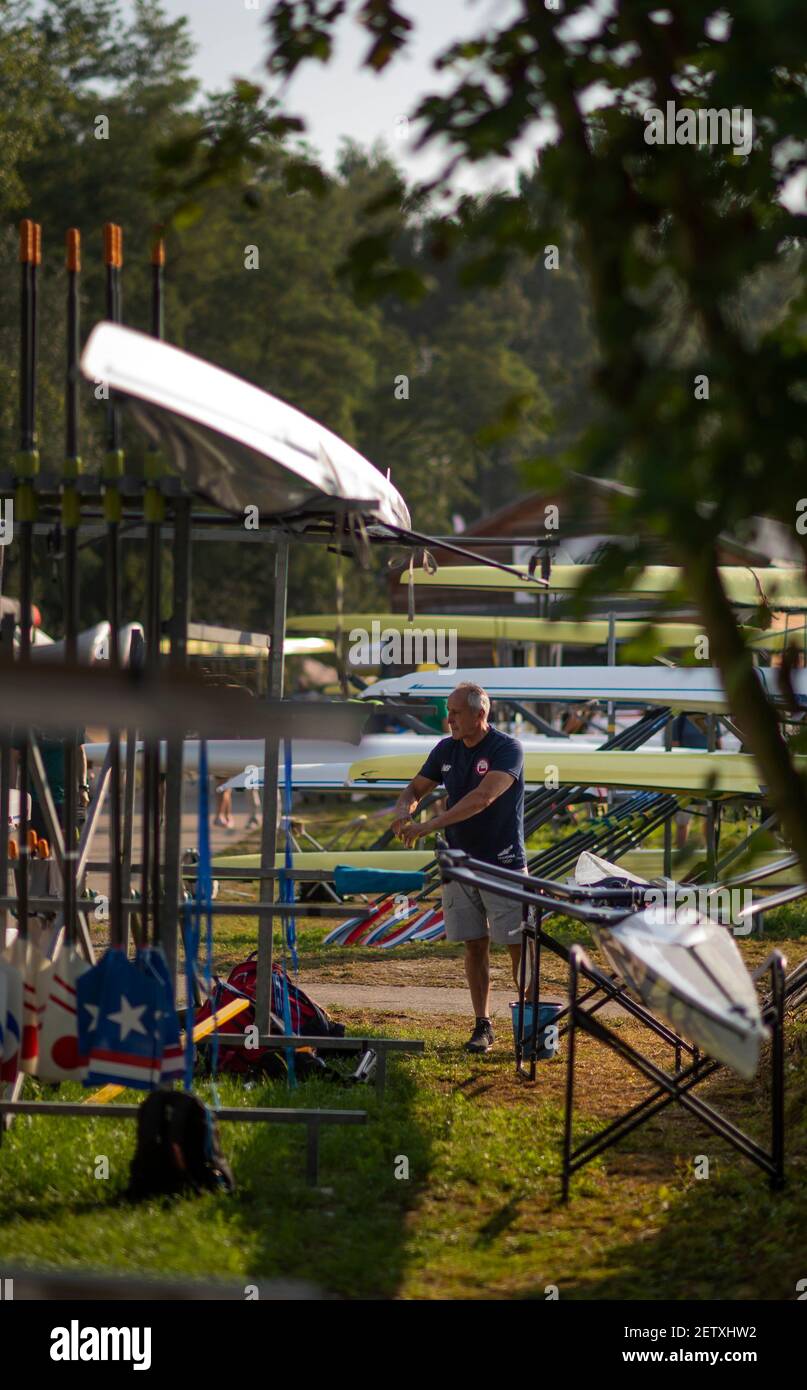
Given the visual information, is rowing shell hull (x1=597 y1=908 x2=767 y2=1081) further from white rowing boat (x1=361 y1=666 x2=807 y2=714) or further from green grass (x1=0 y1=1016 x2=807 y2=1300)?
white rowing boat (x1=361 y1=666 x2=807 y2=714)

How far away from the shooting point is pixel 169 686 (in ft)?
11.8

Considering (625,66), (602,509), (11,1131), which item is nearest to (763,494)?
(602,509)

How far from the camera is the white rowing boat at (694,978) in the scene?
15.0ft

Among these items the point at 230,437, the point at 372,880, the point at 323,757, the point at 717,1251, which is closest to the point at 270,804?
the point at 372,880

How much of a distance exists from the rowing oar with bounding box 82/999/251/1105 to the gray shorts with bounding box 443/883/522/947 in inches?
51.0

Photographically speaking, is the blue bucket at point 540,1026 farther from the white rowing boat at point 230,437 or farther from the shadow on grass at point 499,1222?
the white rowing boat at point 230,437

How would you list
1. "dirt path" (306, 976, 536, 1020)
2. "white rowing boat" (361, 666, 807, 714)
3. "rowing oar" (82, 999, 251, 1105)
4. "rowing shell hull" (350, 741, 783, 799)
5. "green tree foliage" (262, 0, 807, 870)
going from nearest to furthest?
"green tree foliage" (262, 0, 807, 870), "rowing oar" (82, 999, 251, 1105), "dirt path" (306, 976, 536, 1020), "rowing shell hull" (350, 741, 783, 799), "white rowing boat" (361, 666, 807, 714)

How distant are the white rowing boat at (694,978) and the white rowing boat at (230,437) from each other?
5.68 feet

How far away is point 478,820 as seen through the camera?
27.8ft

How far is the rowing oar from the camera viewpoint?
670 centimetres

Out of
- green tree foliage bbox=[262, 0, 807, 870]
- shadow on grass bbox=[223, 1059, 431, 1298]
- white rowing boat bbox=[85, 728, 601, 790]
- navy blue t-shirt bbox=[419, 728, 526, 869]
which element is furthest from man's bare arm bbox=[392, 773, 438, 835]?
white rowing boat bbox=[85, 728, 601, 790]

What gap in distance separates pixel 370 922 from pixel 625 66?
28.7ft

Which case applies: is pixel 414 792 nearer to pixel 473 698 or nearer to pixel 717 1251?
pixel 473 698

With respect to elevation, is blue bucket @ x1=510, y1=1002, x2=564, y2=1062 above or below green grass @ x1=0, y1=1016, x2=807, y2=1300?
above
